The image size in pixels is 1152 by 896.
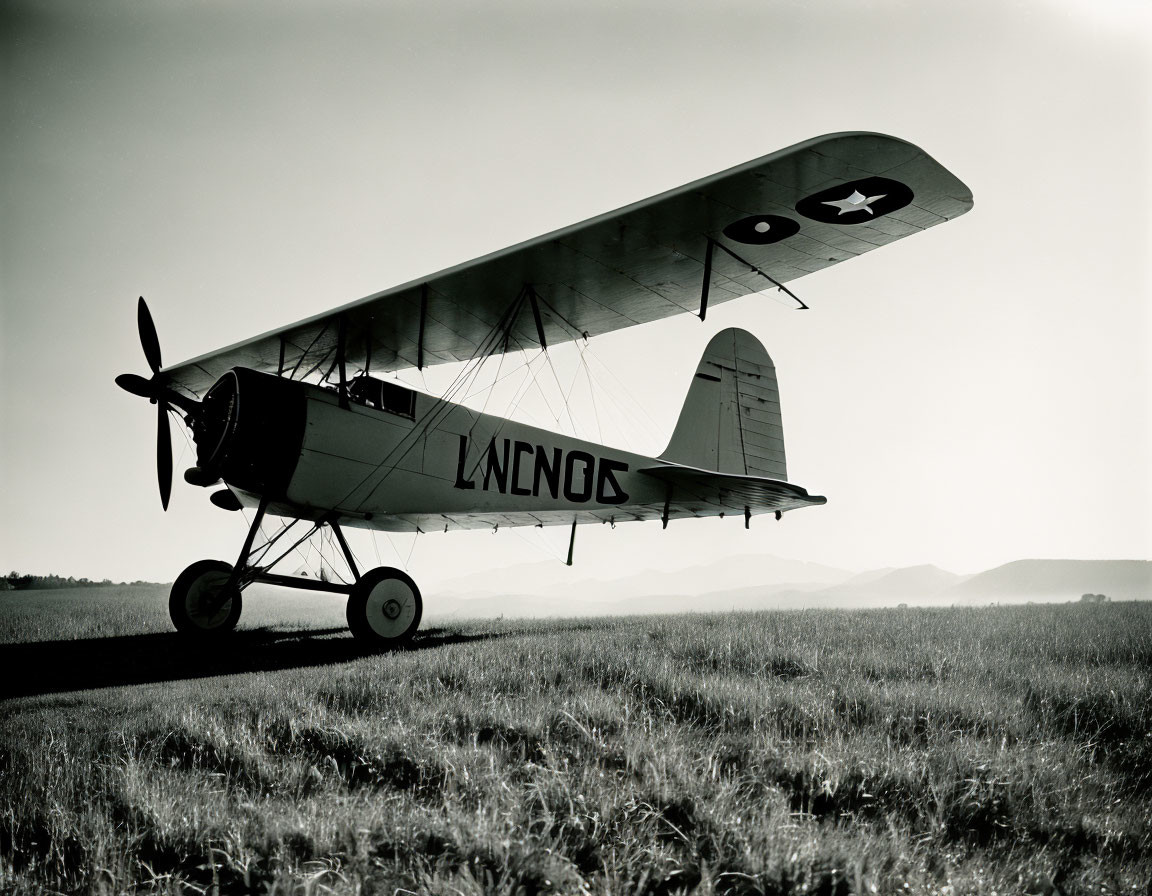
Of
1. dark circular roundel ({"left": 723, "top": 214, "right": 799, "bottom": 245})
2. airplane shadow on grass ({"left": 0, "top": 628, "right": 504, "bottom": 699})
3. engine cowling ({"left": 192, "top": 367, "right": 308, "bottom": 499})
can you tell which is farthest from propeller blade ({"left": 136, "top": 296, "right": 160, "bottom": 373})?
dark circular roundel ({"left": 723, "top": 214, "right": 799, "bottom": 245})

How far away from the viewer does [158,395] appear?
26.6 feet

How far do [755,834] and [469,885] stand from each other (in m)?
1.02

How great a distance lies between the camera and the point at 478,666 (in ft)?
16.8

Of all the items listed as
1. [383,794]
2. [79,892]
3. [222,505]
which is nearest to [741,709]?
[383,794]

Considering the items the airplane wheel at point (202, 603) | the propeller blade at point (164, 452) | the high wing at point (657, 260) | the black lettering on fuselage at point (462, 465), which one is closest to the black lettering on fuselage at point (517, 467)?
the black lettering on fuselage at point (462, 465)

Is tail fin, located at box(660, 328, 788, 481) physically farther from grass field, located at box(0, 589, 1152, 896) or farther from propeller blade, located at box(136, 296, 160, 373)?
propeller blade, located at box(136, 296, 160, 373)

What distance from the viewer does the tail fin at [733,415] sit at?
1147 centimetres

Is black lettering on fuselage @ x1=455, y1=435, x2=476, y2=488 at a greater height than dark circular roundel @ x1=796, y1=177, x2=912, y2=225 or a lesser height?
lesser

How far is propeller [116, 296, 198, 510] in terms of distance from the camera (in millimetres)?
8047

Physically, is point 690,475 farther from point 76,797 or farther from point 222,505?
point 76,797

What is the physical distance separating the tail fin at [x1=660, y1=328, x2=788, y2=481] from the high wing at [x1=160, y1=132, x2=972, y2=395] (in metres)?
3.22

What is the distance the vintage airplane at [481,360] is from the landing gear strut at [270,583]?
0.02 meters

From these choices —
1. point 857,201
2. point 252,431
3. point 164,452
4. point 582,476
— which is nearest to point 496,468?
point 582,476

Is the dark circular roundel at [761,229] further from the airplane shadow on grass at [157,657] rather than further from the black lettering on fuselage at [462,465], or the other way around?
the airplane shadow on grass at [157,657]
